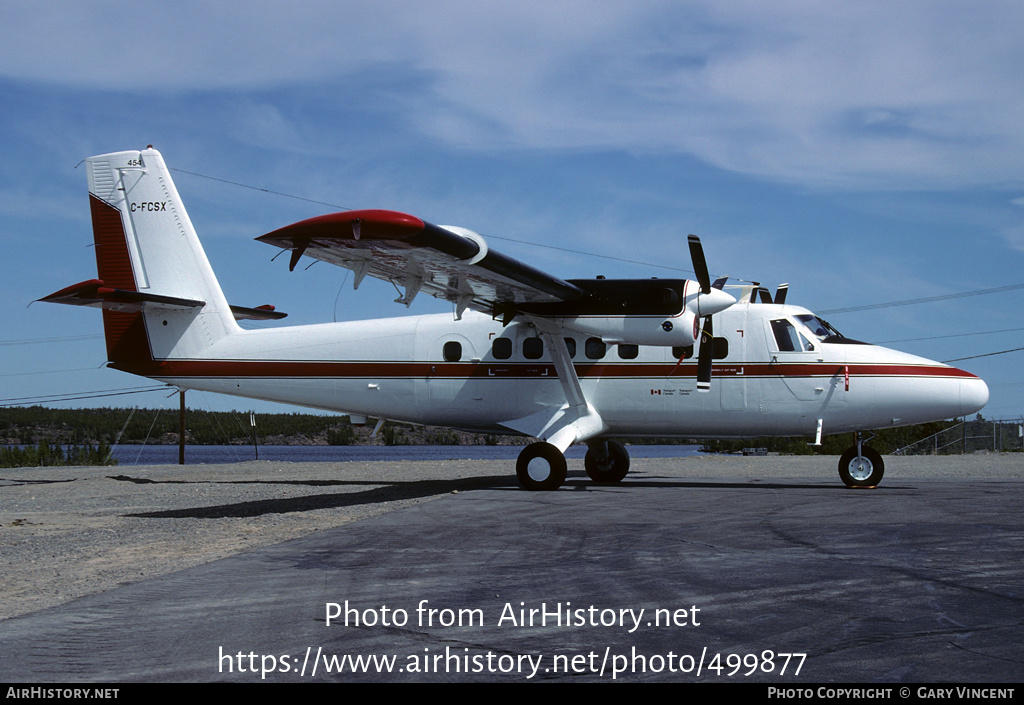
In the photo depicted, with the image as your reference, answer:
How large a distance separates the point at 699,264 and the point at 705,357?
1981 mm

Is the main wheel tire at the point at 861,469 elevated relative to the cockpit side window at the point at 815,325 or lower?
lower

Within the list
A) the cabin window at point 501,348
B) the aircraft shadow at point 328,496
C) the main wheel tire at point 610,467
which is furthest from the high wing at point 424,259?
the main wheel tire at point 610,467

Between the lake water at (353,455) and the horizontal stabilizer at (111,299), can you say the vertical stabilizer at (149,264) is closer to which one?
the horizontal stabilizer at (111,299)

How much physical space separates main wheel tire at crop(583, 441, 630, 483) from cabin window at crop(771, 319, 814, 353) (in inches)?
170

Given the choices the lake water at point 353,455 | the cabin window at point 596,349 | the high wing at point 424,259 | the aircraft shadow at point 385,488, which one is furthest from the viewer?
the lake water at point 353,455

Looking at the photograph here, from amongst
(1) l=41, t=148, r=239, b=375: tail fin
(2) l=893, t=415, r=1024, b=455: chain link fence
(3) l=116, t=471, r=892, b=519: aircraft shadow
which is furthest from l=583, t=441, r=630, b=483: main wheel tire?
(2) l=893, t=415, r=1024, b=455: chain link fence

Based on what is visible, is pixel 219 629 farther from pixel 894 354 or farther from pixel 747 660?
pixel 894 354

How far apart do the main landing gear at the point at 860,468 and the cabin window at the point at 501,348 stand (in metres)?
6.90

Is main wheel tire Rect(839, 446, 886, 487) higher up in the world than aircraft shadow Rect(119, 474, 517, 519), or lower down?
higher up

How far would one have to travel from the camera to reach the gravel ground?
767 cm

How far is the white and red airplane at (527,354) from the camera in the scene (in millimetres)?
15750

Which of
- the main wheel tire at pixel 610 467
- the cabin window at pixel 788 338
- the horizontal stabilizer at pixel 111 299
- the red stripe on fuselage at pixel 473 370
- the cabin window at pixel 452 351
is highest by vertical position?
the horizontal stabilizer at pixel 111 299

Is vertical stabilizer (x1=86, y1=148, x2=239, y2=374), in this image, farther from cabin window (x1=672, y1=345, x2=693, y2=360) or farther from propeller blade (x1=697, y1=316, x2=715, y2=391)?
propeller blade (x1=697, y1=316, x2=715, y2=391)
